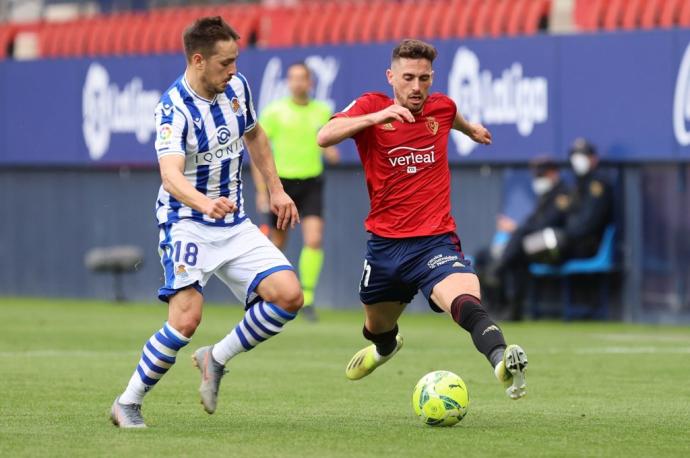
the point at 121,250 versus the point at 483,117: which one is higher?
the point at 483,117

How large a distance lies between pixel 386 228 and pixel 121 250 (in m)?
12.9

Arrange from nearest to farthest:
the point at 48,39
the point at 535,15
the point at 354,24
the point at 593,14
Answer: the point at 593,14
the point at 535,15
the point at 354,24
the point at 48,39

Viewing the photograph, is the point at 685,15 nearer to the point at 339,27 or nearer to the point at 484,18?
the point at 484,18

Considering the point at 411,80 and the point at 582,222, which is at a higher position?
the point at 411,80

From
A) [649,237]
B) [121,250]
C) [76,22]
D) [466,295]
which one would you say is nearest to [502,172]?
[649,237]

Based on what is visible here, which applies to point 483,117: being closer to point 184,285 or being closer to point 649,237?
point 649,237

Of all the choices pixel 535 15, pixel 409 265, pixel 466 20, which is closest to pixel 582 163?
pixel 535 15

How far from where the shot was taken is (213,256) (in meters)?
8.73

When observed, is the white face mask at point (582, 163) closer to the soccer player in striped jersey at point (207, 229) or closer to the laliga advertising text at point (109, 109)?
the laliga advertising text at point (109, 109)

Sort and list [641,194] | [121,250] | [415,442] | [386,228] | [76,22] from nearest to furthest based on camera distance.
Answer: [415,442]
[386,228]
[641,194]
[121,250]
[76,22]

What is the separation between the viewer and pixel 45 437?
26.8 ft

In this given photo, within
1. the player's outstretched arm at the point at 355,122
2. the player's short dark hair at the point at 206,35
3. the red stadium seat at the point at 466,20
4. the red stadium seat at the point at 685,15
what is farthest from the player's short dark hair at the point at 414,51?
the red stadium seat at the point at 466,20

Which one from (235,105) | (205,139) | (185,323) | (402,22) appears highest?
(235,105)

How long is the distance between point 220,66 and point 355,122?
950 mm
